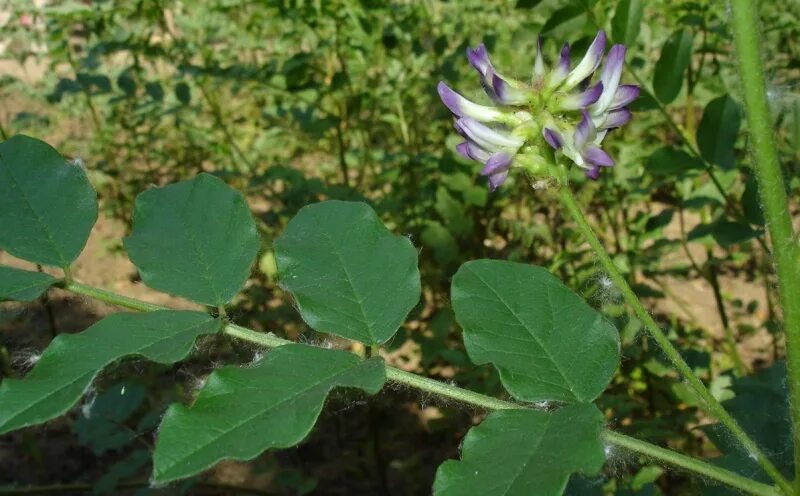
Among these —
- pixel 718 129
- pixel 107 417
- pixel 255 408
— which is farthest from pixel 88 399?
pixel 718 129

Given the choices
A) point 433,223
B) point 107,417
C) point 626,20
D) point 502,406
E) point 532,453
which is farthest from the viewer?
point 433,223

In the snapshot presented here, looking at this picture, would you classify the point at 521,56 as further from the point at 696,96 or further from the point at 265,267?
the point at 265,267

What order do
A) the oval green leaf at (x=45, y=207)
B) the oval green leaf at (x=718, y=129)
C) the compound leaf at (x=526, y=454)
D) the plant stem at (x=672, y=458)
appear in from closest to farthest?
1. the compound leaf at (x=526, y=454)
2. the plant stem at (x=672, y=458)
3. the oval green leaf at (x=45, y=207)
4. the oval green leaf at (x=718, y=129)

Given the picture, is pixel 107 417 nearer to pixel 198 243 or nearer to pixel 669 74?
pixel 198 243

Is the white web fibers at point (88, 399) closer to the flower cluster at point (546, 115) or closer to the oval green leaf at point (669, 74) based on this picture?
the flower cluster at point (546, 115)

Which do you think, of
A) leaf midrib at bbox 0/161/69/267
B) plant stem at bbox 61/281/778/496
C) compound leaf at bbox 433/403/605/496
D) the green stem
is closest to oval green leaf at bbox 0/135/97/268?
leaf midrib at bbox 0/161/69/267

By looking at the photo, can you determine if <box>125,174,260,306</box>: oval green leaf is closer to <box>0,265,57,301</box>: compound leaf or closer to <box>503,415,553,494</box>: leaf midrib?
<box>0,265,57,301</box>: compound leaf

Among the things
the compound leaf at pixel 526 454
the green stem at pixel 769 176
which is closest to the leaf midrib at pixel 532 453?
the compound leaf at pixel 526 454
